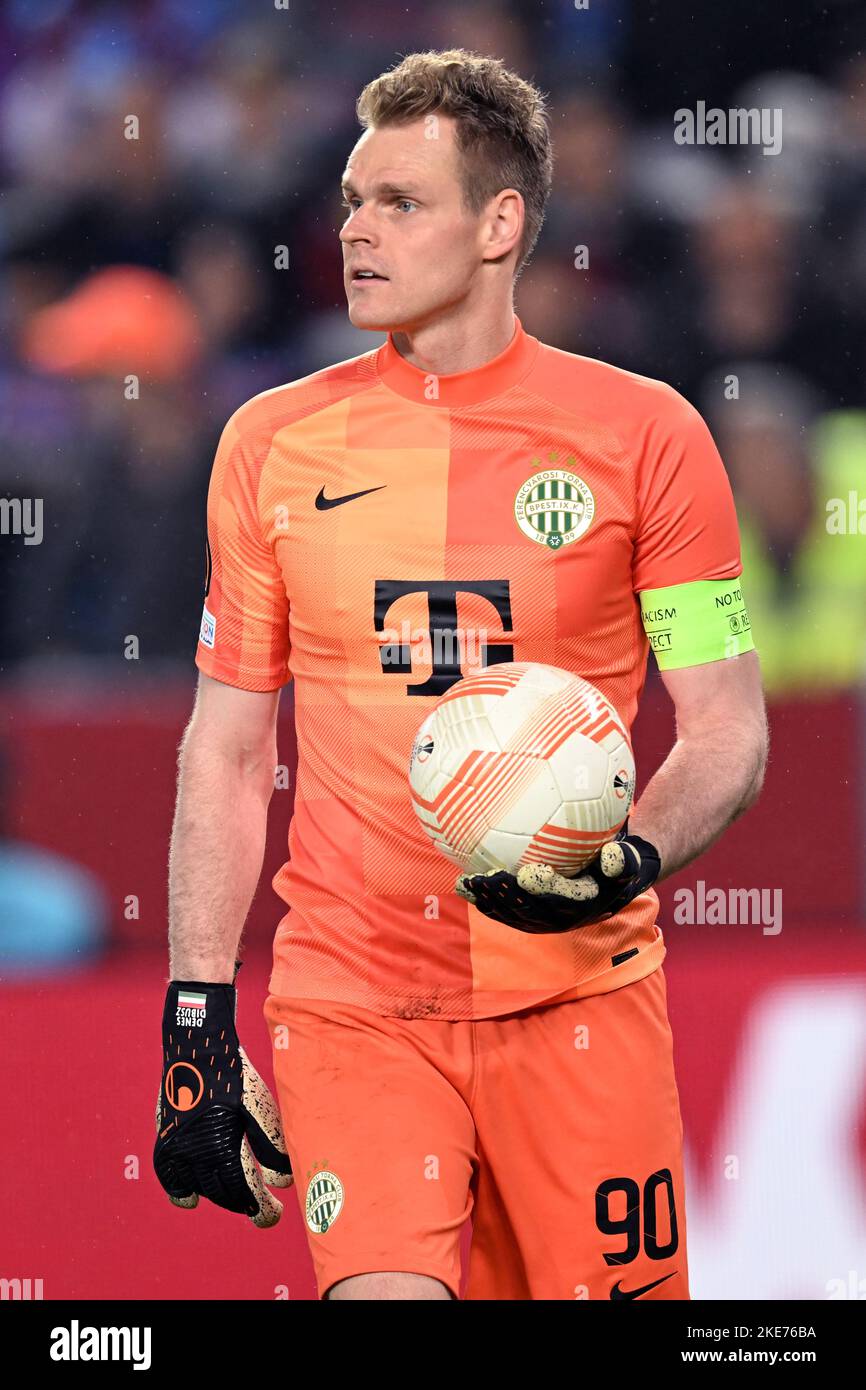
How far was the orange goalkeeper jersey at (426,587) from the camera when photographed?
10.4 ft

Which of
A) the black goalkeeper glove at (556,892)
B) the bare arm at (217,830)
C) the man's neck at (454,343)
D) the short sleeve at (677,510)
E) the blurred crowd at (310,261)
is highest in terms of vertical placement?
the blurred crowd at (310,261)

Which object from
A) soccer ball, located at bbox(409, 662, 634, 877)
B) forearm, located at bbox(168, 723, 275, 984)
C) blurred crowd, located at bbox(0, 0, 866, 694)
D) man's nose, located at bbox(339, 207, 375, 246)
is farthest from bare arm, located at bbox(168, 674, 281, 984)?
blurred crowd, located at bbox(0, 0, 866, 694)

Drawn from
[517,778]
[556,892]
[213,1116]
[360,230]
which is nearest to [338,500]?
[360,230]

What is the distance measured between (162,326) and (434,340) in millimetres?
3563

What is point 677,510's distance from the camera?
128 inches

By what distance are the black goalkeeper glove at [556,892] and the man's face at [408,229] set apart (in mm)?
988

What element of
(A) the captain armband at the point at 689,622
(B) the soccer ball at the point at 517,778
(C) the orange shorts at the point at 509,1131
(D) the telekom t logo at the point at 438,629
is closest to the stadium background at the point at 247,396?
(C) the orange shorts at the point at 509,1131

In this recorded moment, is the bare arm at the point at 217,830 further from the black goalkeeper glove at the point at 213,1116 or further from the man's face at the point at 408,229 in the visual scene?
the man's face at the point at 408,229

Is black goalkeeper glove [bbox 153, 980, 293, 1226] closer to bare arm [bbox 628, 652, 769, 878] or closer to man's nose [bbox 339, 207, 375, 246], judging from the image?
bare arm [bbox 628, 652, 769, 878]

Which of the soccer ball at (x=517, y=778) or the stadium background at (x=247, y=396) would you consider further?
the stadium background at (x=247, y=396)

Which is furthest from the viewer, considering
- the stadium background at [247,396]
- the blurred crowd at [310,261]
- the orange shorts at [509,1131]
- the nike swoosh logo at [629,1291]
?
the blurred crowd at [310,261]

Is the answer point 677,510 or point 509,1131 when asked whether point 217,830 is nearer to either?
point 509,1131

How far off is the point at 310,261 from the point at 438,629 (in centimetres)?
421

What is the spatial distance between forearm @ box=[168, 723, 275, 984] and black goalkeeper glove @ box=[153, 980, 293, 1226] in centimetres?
6
